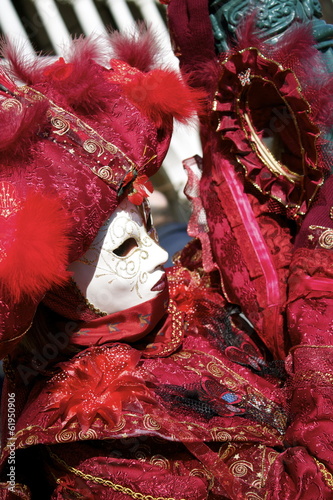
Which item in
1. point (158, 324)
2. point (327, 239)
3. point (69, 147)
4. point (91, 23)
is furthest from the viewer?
point (91, 23)

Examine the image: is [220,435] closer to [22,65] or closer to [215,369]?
[215,369]

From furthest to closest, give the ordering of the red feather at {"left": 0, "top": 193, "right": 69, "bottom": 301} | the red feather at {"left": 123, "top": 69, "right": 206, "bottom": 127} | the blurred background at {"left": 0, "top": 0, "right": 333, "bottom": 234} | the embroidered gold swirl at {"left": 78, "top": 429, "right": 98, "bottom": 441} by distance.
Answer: the blurred background at {"left": 0, "top": 0, "right": 333, "bottom": 234}
the red feather at {"left": 123, "top": 69, "right": 206, "bottom": 127}
the embroidered gold swirl at {"left": 78, "top": 429, "right": 98, "bottom": 441}
the red feather at {"left": 0, "top": 193, "right": 69, "bottom": 301}

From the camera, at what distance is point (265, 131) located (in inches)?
47.9

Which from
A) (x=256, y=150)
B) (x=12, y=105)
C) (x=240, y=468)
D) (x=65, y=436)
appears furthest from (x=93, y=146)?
(x=240, y=468)

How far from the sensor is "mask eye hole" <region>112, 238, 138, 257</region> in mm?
1063

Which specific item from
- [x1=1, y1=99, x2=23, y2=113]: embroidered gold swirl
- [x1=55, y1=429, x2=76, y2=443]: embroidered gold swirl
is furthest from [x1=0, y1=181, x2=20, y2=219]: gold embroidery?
[x1=55, y1=429, x2=76, y2=443]: embroidered gold swirl

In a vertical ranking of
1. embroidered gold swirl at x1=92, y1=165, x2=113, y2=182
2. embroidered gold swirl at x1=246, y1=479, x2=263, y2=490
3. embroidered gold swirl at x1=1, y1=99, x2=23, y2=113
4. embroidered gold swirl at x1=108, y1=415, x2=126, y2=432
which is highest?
embroidered gold swirl at x1=1, y1=99, x2=23, y2=113

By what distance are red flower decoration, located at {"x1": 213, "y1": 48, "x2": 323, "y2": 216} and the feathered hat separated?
0.12 metres

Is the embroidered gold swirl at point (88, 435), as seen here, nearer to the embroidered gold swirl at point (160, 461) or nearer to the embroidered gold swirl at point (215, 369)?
the embroidered gold swirl at point (160, 461)

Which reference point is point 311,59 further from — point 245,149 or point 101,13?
point 101,13

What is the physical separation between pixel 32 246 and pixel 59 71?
34cm

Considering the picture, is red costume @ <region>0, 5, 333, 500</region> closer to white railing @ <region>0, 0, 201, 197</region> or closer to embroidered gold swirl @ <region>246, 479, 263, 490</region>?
embroidered gold swirl @ <region>246, 479, 263, 490</region>

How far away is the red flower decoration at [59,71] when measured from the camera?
101cm

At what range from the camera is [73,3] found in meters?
3.57
